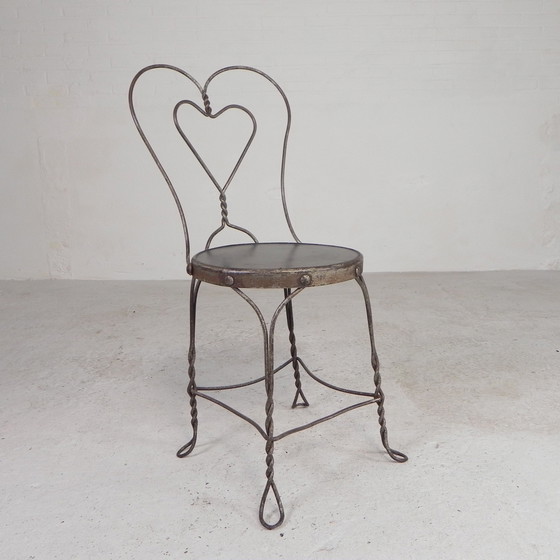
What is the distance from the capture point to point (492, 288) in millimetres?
3699

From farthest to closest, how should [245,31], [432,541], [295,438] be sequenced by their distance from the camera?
[245,31] < [295,438] < [432,541]

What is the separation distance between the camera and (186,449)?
1.73 metres

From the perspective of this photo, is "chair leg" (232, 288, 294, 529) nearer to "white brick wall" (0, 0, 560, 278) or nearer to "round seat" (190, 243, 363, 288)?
"round seat" (190, 243, 363, 288)

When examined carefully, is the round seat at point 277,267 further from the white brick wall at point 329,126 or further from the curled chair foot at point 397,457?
the white brick wall at point 329,126

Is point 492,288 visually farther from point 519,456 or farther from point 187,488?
point 187,488

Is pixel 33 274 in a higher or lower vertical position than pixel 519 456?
lower

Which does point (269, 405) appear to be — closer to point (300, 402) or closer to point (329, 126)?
point (300, 402)

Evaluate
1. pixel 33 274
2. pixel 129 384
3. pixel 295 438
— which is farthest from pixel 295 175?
pixel 295 438

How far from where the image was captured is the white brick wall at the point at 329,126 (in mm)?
3941

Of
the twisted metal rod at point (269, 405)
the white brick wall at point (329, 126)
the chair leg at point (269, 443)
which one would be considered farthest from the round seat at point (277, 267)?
the white brick wall at point (329, 126)

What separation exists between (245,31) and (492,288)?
7.13ft

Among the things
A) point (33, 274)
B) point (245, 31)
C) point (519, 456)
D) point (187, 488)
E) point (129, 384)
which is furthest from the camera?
point (33, 274)

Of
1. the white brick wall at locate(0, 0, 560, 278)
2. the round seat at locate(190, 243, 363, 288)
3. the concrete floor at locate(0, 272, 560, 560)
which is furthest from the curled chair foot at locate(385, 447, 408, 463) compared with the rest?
the white brick wall at locate(0, 0, 560, 278)

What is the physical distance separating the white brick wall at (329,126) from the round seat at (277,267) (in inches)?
101
